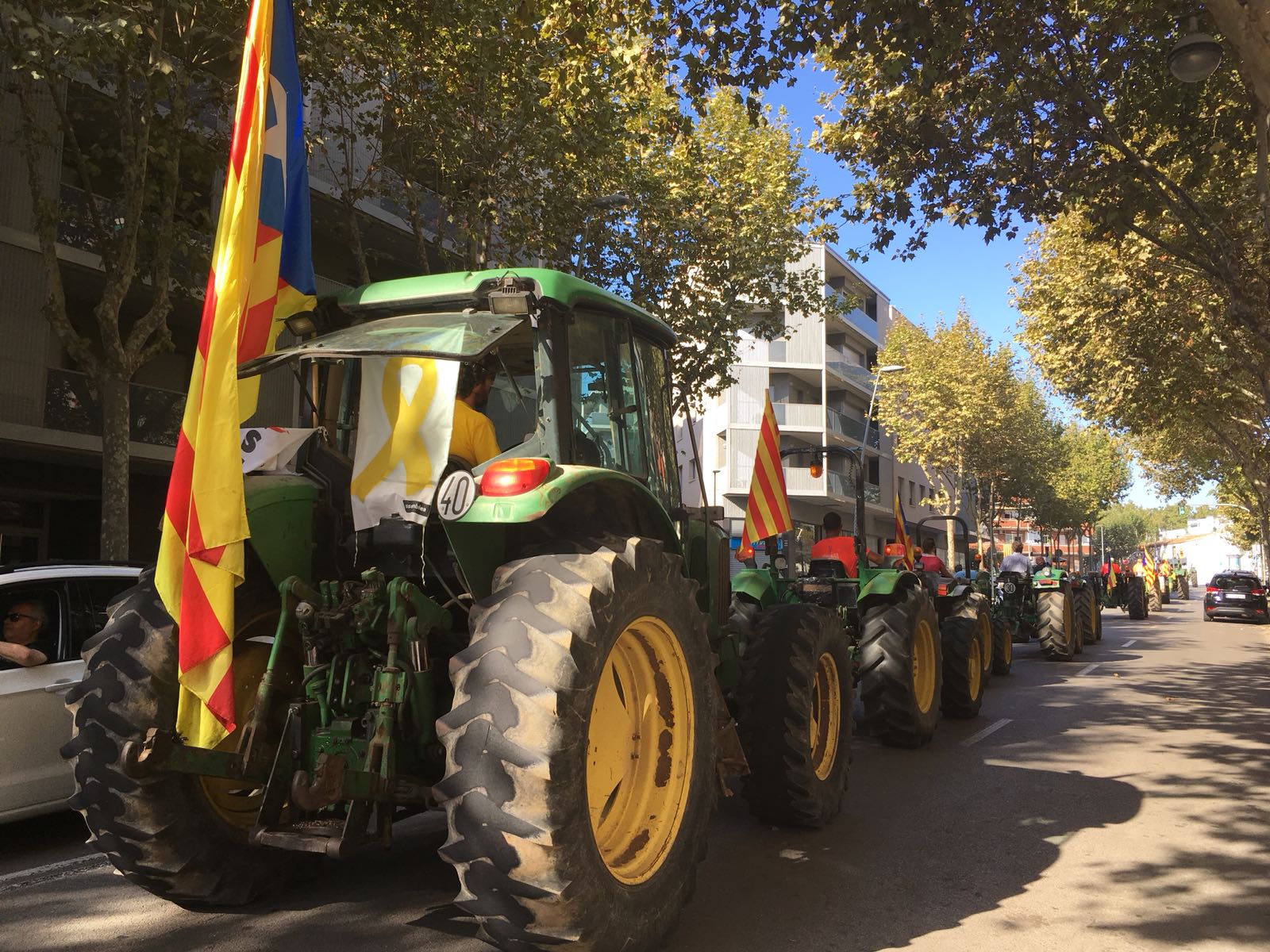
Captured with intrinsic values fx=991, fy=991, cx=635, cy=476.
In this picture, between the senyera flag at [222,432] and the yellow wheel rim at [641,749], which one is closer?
the senyera flag at [222,432]

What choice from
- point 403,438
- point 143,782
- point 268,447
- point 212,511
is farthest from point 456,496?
point 143,782

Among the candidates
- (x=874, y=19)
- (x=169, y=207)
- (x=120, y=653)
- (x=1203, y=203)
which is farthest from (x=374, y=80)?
(x=1203, y=203)

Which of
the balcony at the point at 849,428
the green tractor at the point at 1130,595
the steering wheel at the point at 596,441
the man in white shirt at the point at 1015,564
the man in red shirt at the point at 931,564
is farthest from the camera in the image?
the balcony at the point at 849,428

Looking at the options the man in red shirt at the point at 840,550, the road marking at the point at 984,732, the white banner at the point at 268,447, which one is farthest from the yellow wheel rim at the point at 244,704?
the man in red shirt at the point at 840,550

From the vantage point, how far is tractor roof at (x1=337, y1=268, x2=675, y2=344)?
399cm

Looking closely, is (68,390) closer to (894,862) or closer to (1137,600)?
(894,862)

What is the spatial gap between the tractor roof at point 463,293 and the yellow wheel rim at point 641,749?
139 centimetres

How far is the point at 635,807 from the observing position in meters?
3.81

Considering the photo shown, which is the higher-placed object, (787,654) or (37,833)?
(787,654)

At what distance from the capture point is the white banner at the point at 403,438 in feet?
12.1

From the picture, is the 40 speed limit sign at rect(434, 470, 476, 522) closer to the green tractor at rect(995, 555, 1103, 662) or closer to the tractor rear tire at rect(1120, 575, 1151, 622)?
the green tractor at rect(995, 555, 1103, 662)

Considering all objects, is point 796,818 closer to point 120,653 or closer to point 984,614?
point 120,653

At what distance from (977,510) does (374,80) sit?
43891mm

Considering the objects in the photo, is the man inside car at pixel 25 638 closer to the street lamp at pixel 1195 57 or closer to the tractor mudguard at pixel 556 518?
the tractor mudguard at pixel 556 518
